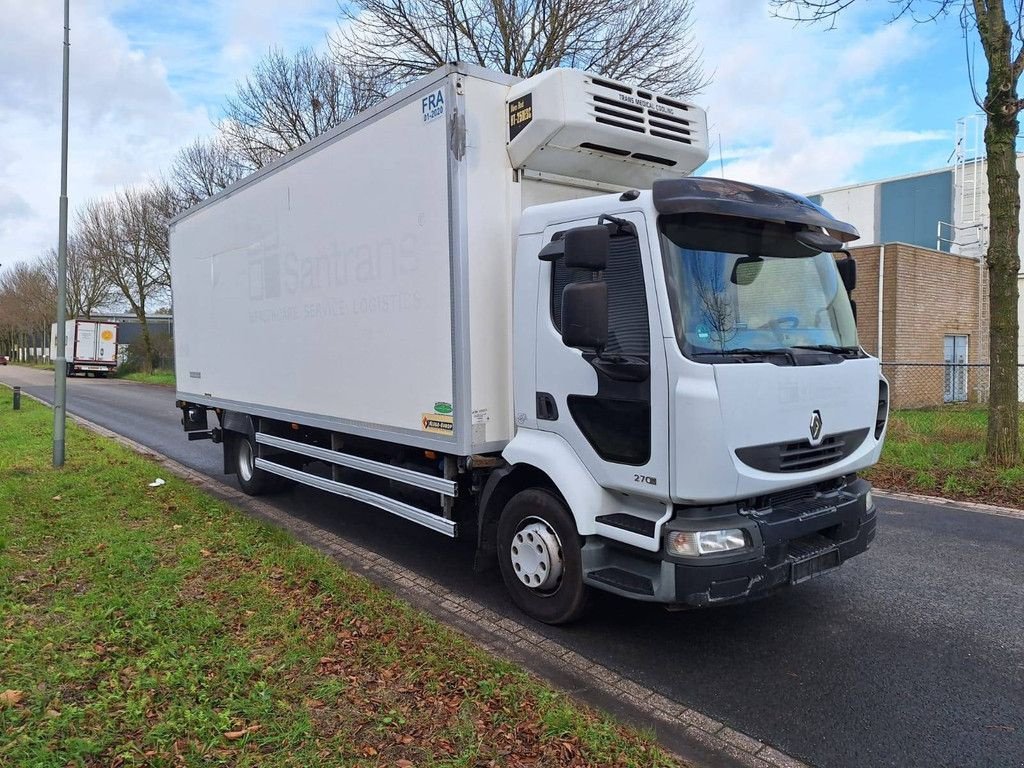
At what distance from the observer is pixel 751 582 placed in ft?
12.1

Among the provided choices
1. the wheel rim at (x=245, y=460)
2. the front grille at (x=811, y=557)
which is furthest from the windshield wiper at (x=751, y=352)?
the wheel rim at (x=245, y=460)

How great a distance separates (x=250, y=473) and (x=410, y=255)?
180 inches

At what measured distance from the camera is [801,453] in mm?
3875

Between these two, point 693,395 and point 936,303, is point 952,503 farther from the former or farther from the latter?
point 936,303

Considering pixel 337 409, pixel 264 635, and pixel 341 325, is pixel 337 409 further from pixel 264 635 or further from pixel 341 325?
pixel 264 635

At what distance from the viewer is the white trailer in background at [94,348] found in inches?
1577

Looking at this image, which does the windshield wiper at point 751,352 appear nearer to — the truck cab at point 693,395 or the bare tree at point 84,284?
the truck cab at point 693,395

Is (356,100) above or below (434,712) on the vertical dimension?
above

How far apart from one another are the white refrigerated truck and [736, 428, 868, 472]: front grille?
0.01 m

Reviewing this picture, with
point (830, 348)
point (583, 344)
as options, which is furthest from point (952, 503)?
point (583, 344)

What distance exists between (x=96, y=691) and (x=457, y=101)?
3.74m

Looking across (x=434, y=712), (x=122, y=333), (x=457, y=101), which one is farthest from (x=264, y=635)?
(x=122, y=333)

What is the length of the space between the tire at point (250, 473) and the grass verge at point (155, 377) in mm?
25966

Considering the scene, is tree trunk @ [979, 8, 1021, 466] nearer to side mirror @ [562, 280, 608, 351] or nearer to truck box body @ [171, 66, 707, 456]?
truck box body @ [171, 66, 707, 456]
